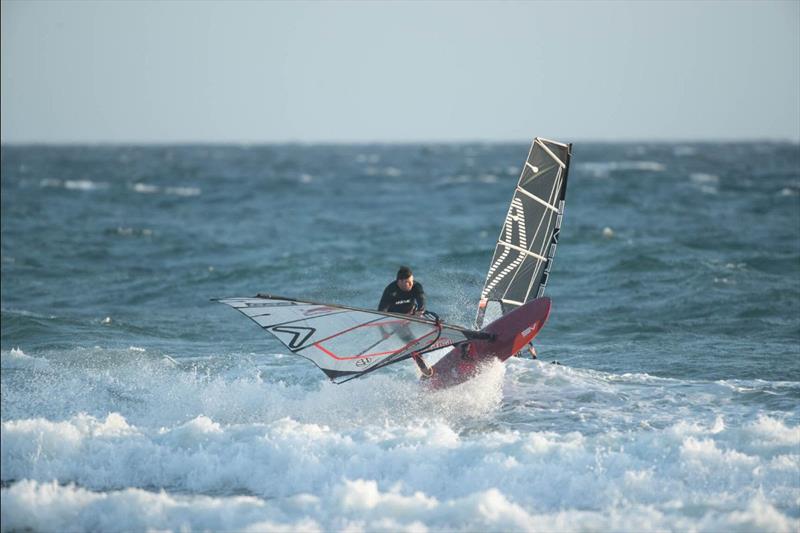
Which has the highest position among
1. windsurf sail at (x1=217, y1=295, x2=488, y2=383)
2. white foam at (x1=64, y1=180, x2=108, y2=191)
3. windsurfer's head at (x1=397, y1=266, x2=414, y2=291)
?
windsurfer's head at (x1=397, y1=266, x2=414, y2=291)

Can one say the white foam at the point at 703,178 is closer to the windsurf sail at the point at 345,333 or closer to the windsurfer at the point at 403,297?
the windsurfer at the point at 403,297

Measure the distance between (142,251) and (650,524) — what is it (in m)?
16.4

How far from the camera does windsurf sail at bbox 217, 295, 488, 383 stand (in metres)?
7.71

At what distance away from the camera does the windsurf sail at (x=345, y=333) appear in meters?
7.71

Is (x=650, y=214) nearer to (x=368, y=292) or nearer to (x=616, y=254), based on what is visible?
(x=616, y=254)

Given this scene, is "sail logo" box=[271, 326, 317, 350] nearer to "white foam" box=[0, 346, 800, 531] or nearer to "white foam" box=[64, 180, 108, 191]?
"white foam" box=[0, 346, 800, 531]

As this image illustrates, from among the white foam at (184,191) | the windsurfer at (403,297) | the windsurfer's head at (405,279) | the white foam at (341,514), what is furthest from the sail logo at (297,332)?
the white foam at (184,191)

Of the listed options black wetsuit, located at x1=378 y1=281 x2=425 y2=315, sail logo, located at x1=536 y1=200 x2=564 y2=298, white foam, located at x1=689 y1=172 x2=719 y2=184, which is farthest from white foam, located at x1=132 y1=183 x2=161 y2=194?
black wetsuit, located at x1=378 y1=281 x2=425 y2=315

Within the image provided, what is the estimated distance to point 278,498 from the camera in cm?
641

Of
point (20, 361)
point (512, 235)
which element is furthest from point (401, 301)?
point (20, 361)

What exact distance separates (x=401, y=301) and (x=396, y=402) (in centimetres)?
106

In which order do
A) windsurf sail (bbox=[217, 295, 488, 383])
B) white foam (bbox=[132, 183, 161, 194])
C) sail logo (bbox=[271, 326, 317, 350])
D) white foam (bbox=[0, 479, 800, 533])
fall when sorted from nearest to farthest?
white foam (bbox=[0, 479, 800, 533])
windsurf sail (bbox=[217, 295, 488, 383])
sail logo (bbox=[271, 326, 317, 350])
white foam (bbox=[132, 183, 161, 194])

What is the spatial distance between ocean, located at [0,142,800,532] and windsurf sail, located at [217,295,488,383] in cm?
51

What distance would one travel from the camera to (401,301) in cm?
885
